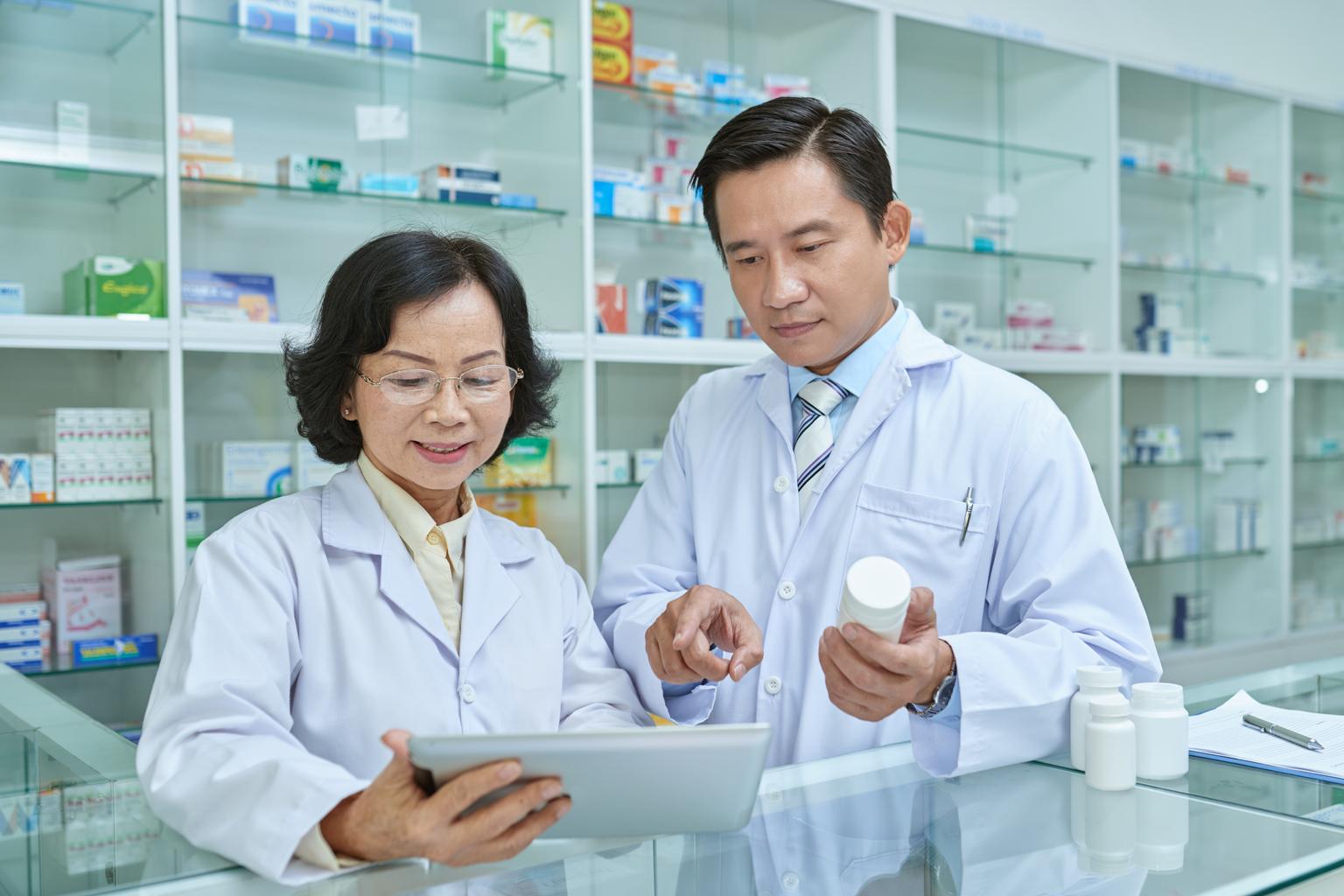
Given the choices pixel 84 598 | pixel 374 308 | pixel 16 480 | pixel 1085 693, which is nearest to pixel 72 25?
pixel 16 480

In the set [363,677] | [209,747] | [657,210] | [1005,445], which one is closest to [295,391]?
[363,677]

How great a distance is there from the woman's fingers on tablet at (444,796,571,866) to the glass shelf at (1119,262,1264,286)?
458 centimetres

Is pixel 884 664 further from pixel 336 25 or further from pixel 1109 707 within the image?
pixel 336 25

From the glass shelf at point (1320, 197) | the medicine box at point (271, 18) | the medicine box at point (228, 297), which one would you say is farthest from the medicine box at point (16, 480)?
the glass shelf at point (1320, 197)

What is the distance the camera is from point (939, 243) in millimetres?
4895

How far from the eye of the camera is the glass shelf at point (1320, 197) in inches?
222

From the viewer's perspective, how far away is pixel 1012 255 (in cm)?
488

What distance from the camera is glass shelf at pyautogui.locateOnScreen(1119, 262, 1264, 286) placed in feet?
16.9

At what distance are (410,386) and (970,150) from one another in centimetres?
380

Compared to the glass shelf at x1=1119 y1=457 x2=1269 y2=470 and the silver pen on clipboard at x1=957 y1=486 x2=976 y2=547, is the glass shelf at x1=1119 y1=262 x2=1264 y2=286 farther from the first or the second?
the silver pen on clipboard at x1=957 y1=486 x2=976 y2=547

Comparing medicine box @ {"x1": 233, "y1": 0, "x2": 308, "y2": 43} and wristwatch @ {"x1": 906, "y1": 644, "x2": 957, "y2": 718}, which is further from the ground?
medicine box @ {"x1": 233, "y1": 0, "x2": 308, "y2": 43}

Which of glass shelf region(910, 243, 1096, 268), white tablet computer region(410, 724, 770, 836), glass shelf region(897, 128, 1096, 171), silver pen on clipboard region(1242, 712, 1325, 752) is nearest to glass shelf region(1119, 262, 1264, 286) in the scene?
glass shelf region(910, 243, 1096, 268)

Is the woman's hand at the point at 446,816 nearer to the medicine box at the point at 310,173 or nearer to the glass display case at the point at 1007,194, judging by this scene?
the medicine box at the point at 310,173

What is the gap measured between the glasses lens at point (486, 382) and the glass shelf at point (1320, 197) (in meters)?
5.13
